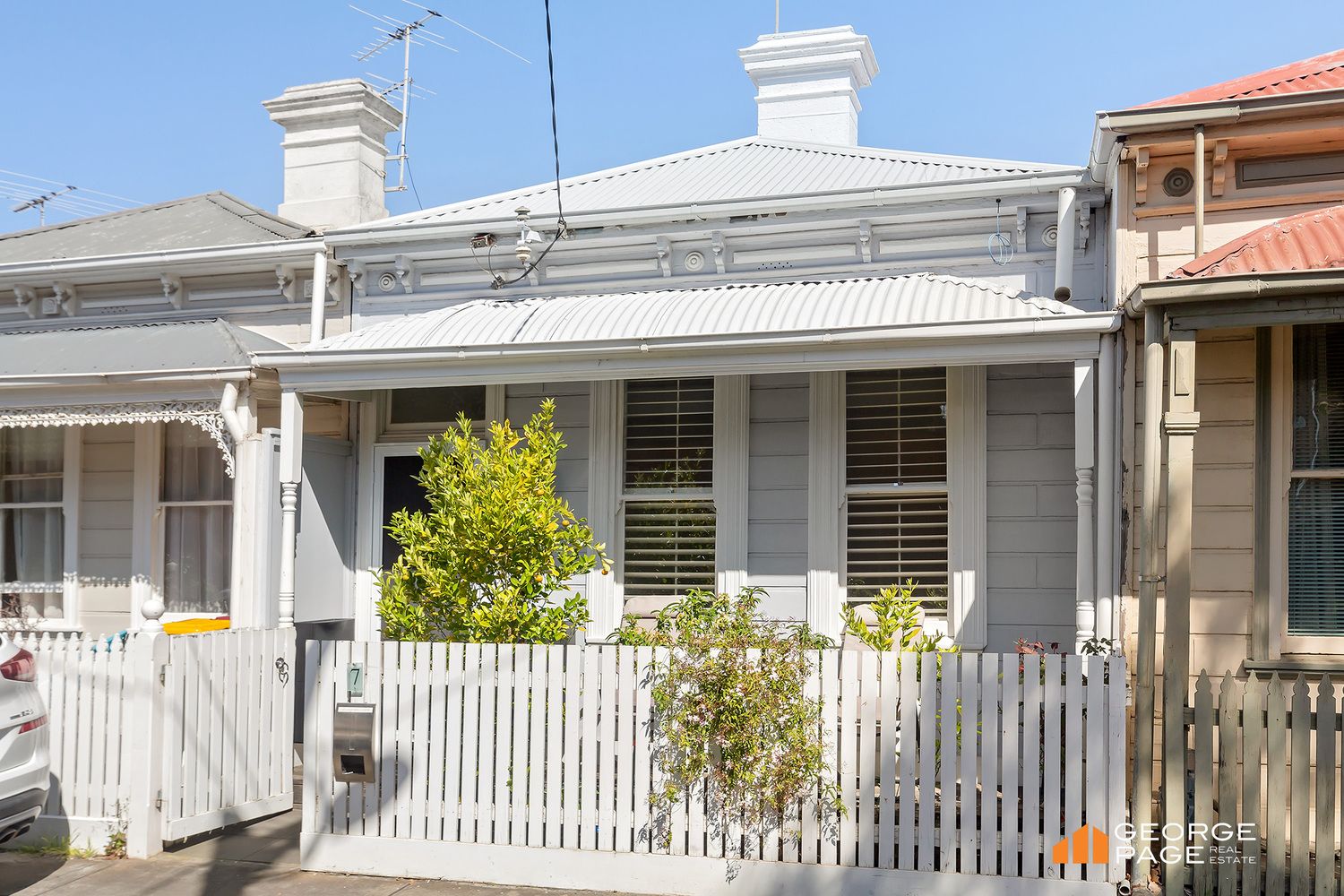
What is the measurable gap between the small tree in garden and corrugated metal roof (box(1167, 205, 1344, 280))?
3.90 meters

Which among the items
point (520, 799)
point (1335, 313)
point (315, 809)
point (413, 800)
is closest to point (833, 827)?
point (520, 799)

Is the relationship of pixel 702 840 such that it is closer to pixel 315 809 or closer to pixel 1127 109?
pixel 315 809

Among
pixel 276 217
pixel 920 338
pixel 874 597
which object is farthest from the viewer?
pixel 276 217

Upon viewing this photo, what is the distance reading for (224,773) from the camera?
7387 millimetres

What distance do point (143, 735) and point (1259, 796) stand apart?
19.4 ft

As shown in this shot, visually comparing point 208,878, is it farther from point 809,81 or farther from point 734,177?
point 809,81

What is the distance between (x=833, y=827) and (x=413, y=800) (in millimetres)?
2312

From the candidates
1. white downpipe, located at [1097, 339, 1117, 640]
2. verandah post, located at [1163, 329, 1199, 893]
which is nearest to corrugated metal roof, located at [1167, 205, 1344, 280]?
verandah post, located at [1163, 329, 1199, 893]

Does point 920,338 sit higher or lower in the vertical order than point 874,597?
higher

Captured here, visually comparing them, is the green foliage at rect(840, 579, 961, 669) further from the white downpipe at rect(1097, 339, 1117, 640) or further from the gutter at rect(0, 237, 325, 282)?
the gutter at rect(0, 237, 325, 282)

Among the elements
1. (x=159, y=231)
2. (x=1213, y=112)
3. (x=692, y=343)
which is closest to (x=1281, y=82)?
(x=1213, y=112)

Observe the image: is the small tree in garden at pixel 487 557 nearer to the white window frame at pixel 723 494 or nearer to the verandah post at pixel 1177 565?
the white window frame at pixel 723 494

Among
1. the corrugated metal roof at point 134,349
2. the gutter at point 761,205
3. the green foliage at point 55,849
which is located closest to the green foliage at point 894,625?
the gutter at point 761,205

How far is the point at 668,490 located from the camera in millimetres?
9469
